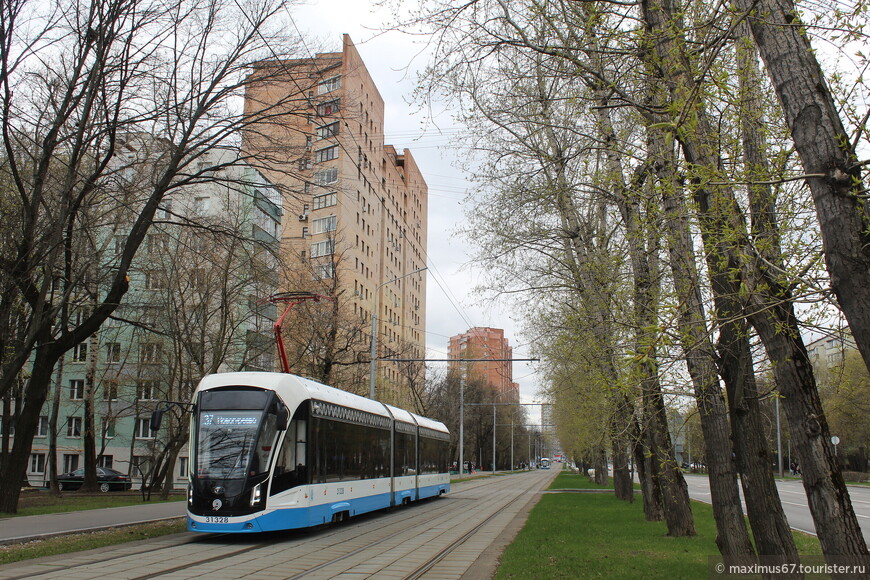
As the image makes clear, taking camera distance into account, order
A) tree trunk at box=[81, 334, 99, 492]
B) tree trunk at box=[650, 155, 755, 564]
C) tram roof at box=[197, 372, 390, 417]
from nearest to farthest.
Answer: tree trunk at box=[650, 155, 755, 564], tram roof at box=[197, 372, 390, 417], tree trunk at box=[81, 334, 99, 492]

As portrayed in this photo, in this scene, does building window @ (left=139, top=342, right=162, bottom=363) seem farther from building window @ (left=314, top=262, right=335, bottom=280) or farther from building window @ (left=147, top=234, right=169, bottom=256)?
building window @ (left=314, top=262, right=335, bottom=280)

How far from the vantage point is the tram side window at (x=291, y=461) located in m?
14.1

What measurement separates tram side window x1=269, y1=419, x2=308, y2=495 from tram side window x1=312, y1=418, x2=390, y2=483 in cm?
59

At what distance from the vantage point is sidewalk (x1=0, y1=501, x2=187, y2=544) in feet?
46.4

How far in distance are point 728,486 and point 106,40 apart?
15565mm

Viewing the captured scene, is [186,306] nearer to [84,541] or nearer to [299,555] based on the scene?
[84,541]

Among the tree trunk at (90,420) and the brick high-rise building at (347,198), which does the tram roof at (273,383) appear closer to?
the brick high-rise building at (347,198)

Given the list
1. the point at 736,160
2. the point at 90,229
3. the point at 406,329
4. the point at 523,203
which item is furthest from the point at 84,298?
the point at 406,329

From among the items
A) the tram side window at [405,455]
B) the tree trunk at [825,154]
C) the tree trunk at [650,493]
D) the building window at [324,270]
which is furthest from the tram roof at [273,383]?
the building window at [324,270]

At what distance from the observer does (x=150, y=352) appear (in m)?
33.2

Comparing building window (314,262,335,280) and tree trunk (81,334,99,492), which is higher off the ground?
building window (314,262,335,280)

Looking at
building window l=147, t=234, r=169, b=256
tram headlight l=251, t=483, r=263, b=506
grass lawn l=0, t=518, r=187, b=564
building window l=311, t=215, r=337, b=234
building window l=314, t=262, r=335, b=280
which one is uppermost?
building window l=311, t=215, r=337, b=234

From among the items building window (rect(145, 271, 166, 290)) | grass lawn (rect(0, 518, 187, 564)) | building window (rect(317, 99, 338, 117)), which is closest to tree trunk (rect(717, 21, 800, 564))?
grass lawn (rect(0, 518, 187, 564))

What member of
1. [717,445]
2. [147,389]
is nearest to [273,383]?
[717,445]
